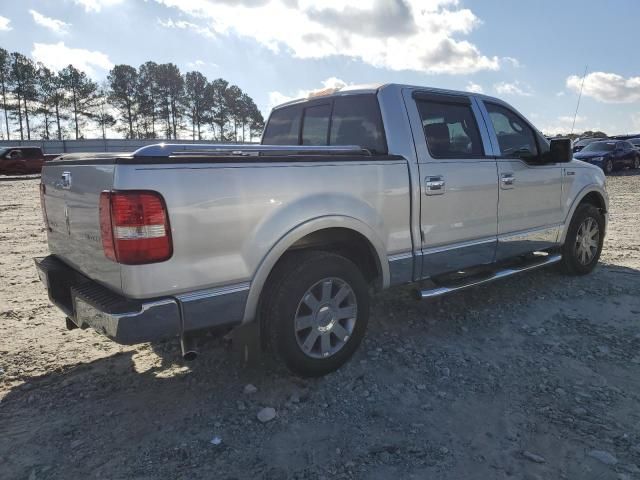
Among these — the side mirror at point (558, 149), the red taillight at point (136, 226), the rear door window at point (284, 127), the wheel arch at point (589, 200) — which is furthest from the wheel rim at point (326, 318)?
the wheel arch at point (589, 200)

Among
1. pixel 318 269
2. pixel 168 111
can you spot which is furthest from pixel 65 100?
pixel 318 269

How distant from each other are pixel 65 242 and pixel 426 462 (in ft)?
8.28

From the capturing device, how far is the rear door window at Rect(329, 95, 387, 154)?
12.1 ft

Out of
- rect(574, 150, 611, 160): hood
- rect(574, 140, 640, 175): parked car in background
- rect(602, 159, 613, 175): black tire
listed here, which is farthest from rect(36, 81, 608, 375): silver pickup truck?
rect(602, 159, 613, 175): black tire

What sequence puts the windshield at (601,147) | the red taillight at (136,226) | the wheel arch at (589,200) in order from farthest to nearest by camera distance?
1. the windshield at (601,147)
2. the wheel arch at (589,200)
3. the red taillight at (136,226)

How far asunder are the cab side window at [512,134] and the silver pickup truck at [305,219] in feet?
0.07

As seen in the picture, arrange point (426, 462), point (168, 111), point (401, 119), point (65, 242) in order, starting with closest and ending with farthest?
point (426, 462), point (65, 242), point (401, 119), point (168, 111)

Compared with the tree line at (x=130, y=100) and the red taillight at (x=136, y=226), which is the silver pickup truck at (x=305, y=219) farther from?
the tree line at (x=130, y=100)

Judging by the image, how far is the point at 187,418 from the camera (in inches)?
112

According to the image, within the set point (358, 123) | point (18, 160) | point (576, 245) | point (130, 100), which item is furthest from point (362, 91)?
point (130, 100)

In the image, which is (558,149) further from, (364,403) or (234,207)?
(234,207)

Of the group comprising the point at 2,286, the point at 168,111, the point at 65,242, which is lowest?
the point at 2,286

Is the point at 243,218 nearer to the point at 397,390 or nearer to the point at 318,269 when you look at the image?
the point at 318,269

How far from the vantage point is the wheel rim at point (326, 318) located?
3.11 meters
